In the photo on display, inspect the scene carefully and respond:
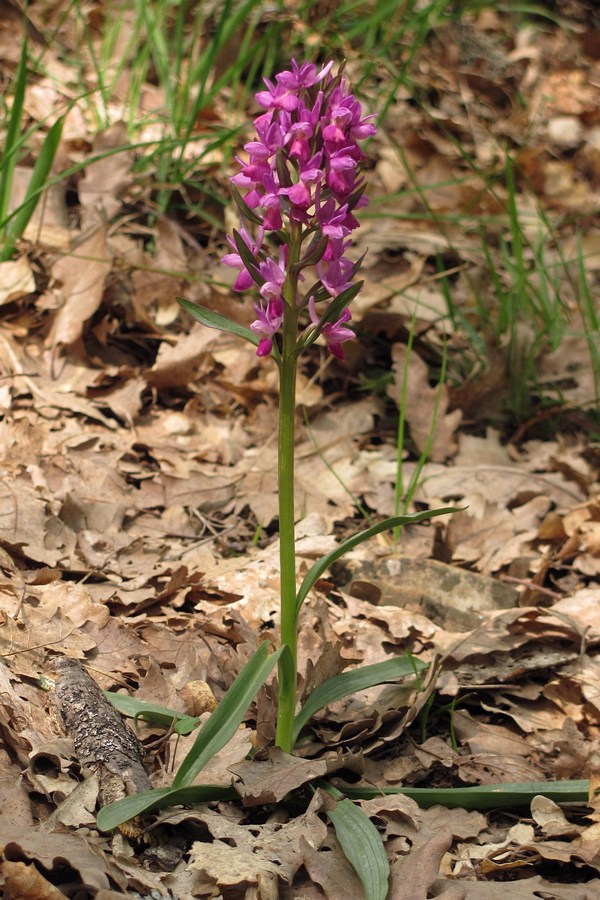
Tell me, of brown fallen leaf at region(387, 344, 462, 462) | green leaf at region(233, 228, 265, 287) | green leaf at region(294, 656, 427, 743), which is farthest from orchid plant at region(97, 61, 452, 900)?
brown fallen leaf at region(387, 344, 462, 462)

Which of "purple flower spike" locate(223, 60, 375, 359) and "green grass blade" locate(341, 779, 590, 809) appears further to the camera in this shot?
"green grass blade" locate(341, 779, 590, 809)

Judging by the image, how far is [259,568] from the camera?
2547mm

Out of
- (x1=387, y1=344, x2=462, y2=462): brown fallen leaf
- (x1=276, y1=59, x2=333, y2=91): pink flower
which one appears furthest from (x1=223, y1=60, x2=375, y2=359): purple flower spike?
(x1=387, y1=344, x2=462, y2=462): brown fallen leaf

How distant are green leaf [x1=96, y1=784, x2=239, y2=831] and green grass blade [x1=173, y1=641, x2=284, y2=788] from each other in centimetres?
4

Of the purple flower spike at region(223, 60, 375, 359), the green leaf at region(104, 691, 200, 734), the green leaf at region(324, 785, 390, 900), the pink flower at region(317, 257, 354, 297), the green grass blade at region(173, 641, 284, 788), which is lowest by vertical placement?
the green leaf at region(324, 785, 390, 900)

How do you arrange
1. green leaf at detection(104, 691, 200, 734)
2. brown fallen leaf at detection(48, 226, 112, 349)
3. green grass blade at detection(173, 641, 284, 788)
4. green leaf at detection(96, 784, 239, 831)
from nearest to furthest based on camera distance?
green leaf at detection(96, 784, 239, 831), green grass blade at detection(173, 641, 284, 788), green leaf at detection(104, 691, 200, 734), brown fallen leaf at detection(48, 226, 112, 349)

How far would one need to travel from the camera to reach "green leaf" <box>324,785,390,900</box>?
1.60 metres

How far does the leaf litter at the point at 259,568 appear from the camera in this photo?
5.62 feet

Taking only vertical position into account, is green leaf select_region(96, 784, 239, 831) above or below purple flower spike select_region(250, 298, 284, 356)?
below

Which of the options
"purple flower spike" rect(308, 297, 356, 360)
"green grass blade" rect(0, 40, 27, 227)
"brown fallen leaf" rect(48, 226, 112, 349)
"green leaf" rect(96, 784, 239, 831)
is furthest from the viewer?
"brown fallen leaf" rect(48, 226, 112, 349)

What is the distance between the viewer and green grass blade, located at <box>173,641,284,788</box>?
166 centimetres

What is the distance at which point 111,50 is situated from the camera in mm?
4105

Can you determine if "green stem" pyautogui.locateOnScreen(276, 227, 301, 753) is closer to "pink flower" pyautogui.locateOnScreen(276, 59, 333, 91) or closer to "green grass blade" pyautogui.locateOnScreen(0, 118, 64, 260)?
"pink flower" pyautogui.locateOnScreen(276, 59, 333, 91)

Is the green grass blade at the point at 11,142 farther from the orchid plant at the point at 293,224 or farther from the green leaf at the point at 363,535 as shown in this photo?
the green leaf at the point at 363,535
